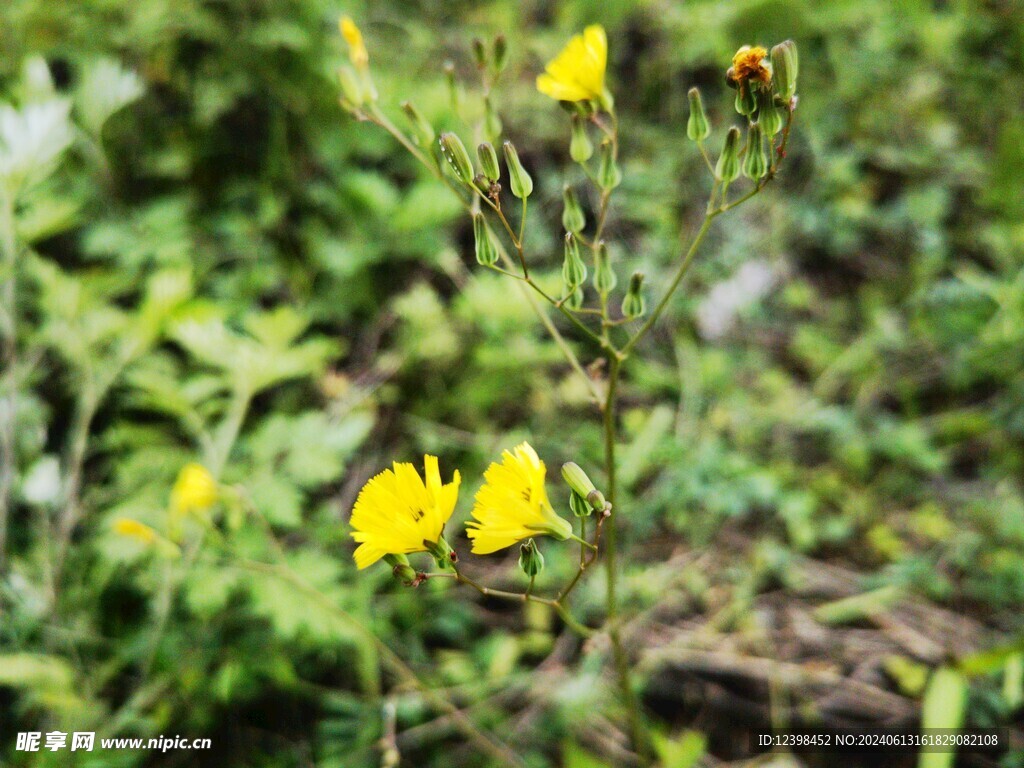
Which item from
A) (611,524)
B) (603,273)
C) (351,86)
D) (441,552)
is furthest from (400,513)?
(351,86)

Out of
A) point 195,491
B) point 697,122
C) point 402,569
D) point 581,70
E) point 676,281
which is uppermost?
point 581,70

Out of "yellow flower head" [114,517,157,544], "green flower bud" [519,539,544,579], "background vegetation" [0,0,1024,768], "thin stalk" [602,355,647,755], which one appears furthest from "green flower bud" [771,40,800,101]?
"yellow flower head" [114,517,157,544]

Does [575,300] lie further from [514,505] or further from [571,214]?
[514,505]

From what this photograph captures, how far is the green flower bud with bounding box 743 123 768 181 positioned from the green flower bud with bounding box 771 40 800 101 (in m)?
0.05

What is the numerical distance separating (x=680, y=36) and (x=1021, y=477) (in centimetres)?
189

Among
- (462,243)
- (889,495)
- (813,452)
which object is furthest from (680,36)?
(889,495)

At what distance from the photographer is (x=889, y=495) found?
181 cm

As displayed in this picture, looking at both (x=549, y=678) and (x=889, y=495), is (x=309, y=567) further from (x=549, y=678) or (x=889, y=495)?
(x=889, y=495)

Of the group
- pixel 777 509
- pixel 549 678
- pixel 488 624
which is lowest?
pixel 549 678

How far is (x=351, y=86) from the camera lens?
100 cm

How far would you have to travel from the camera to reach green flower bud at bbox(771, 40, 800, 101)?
2.58ft

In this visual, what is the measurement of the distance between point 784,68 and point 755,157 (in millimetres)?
107

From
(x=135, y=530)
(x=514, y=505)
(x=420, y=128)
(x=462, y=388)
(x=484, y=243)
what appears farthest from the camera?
(x=462, y=388)

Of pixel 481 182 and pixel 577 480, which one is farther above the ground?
pixel 481 182
